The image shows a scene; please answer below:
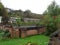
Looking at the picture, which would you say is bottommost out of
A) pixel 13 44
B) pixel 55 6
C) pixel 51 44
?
pixel 13 44

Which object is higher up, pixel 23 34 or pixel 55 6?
pixel 55 6

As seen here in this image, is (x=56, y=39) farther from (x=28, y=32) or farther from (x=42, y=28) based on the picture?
(x=42, y=28)

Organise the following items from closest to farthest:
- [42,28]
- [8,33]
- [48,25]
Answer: [8,33]
[48,25]
[42,28]

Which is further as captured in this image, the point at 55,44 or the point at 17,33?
the point at 17,33

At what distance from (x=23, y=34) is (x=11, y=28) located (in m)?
1.74

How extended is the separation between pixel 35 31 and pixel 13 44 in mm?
10059

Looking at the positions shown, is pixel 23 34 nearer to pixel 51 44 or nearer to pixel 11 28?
pixel 11 28

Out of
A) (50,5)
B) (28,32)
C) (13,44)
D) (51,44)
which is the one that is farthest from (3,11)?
(51,44)

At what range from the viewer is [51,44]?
10398mm

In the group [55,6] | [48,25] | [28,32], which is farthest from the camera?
[55,6]

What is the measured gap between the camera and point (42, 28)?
29.2 metres

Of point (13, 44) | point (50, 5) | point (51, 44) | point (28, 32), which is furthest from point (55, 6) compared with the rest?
point (51, 44)

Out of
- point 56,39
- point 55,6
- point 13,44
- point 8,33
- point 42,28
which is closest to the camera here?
point 56,39

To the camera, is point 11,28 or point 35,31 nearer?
point 11,28
